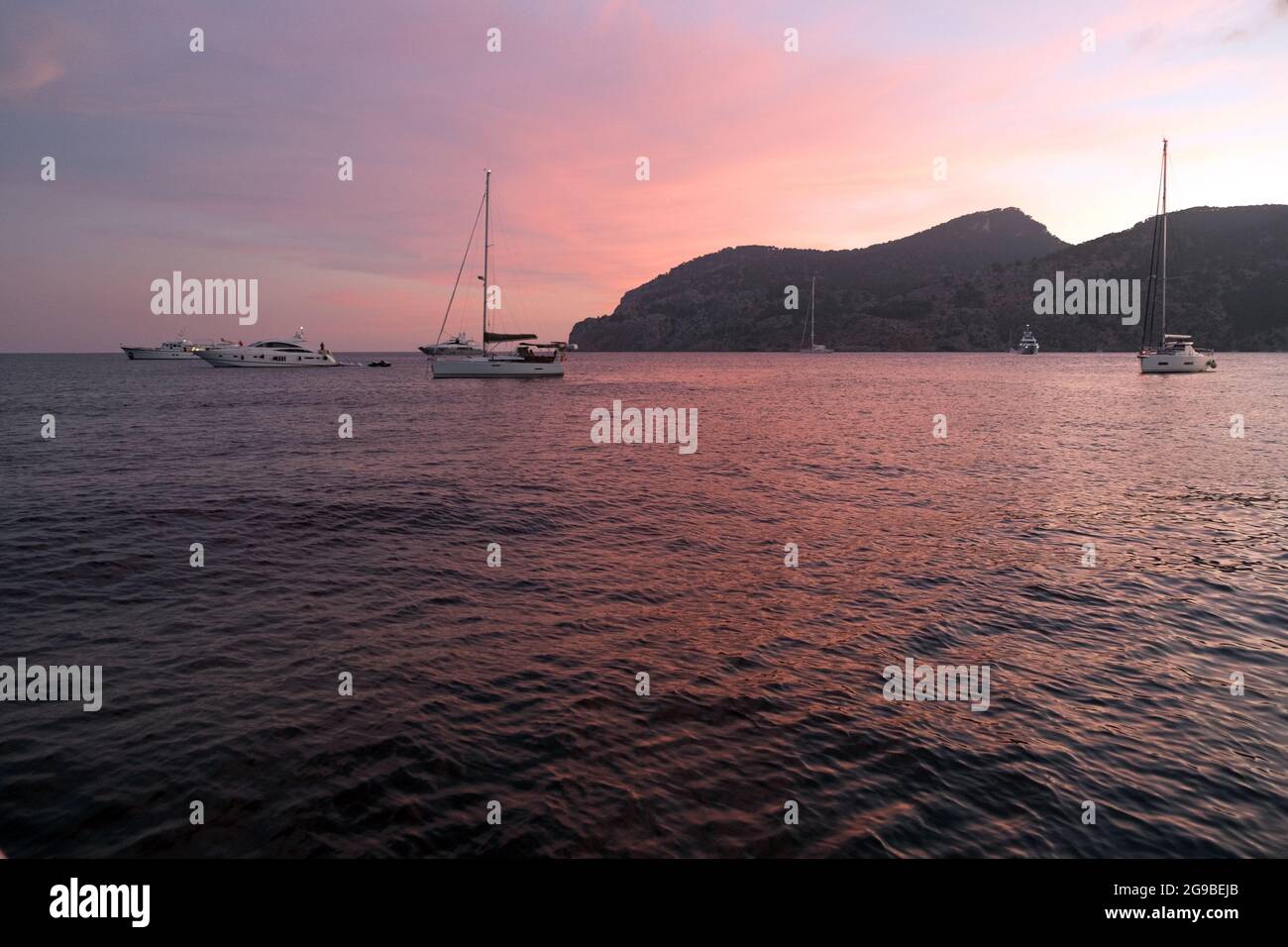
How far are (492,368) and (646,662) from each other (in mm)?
81067

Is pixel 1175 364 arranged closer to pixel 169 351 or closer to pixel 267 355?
pixel 267 355

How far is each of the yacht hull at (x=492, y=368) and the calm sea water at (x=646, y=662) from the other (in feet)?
200

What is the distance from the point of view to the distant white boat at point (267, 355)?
436ft

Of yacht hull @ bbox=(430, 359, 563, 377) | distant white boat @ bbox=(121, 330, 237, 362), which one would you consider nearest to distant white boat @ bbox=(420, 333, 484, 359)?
yacht hull @ bbox=(430, 359, 563, 377)

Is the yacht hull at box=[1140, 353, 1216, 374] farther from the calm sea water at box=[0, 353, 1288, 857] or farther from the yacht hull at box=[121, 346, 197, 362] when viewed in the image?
the yacht hull at box=[121, 346, 197, 362]

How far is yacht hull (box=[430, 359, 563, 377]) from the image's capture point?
3455 inches

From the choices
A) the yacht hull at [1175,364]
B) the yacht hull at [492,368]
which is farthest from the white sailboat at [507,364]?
the yacht hull at [1175,364]

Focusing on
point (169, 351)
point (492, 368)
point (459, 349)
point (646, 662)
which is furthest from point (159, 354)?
point (646, 662)

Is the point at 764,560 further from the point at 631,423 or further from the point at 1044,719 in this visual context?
the point at 631,423

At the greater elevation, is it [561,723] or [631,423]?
[631,423]

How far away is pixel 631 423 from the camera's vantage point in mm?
52625
